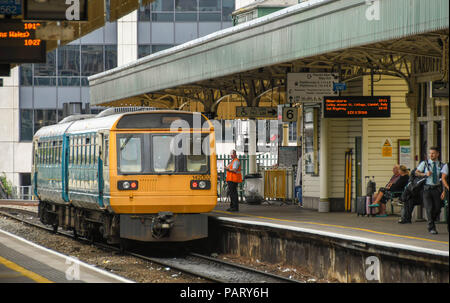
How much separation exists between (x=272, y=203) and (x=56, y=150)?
24.7 ft

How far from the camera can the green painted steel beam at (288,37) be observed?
15523 millimetres

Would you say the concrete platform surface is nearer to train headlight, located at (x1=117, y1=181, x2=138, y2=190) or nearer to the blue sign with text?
train headlight, located at (x1=117, y1=181, x2=138, y2=190)

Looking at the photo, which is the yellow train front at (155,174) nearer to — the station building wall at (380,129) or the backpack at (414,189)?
the backpack at (414,189)

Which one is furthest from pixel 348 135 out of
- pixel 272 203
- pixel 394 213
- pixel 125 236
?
pixel 125 236

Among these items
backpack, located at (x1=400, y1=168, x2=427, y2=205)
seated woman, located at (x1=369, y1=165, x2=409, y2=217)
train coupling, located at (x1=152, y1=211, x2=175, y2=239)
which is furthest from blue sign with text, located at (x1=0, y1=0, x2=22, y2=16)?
seated woman, located at (x1=369, y1=165, x2=409, y2=217)

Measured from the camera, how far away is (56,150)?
24.0 meters

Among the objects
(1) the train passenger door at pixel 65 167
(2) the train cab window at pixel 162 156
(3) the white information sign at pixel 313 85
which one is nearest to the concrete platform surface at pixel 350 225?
(2) the train cab window at pixel 162 156

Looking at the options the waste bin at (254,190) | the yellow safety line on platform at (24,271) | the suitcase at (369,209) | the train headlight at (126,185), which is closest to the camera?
the yellow safety line on platform at (24,271)

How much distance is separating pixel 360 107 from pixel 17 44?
26.4 ft

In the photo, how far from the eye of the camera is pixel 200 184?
19.3m

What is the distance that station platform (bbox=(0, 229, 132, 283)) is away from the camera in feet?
42.4

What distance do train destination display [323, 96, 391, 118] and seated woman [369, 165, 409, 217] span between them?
4.42 ft

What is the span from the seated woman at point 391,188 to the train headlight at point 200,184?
426 centimetres

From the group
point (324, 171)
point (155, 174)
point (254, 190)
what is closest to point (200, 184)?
point (155, 174)
